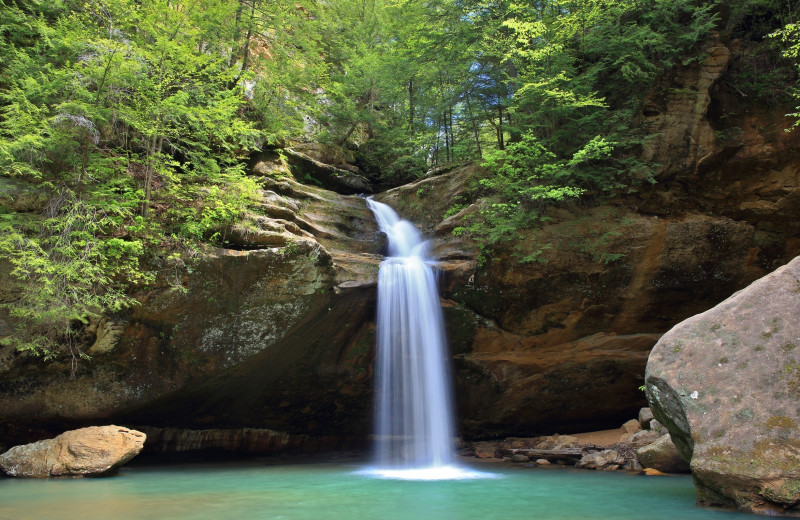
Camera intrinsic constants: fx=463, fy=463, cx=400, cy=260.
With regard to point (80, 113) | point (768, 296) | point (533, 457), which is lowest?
point (533, 457)

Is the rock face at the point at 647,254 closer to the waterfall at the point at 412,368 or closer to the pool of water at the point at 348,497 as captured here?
the waterfall at the point at 412,368

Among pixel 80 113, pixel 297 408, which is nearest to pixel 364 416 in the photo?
pixel 297 408

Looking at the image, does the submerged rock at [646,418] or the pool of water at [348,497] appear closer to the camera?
the pool of water at [348,497]

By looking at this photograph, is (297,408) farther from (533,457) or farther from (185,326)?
(533,457)

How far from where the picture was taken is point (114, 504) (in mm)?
6242

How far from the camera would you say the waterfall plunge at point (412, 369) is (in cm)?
1122

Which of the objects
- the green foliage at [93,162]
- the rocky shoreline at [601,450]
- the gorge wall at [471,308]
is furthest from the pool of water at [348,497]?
the green foliage at [93,162]

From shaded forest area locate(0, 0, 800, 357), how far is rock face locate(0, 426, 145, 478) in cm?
182

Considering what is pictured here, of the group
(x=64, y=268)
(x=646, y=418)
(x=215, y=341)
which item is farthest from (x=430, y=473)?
(x=64, y=268)

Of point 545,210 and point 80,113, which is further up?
point 80,113

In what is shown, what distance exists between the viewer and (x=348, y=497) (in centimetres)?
700

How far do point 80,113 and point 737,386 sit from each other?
38.5 feet

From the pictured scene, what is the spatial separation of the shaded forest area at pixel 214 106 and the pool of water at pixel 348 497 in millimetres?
3160

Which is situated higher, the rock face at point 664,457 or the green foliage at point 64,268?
the green foliage at point 64,268
